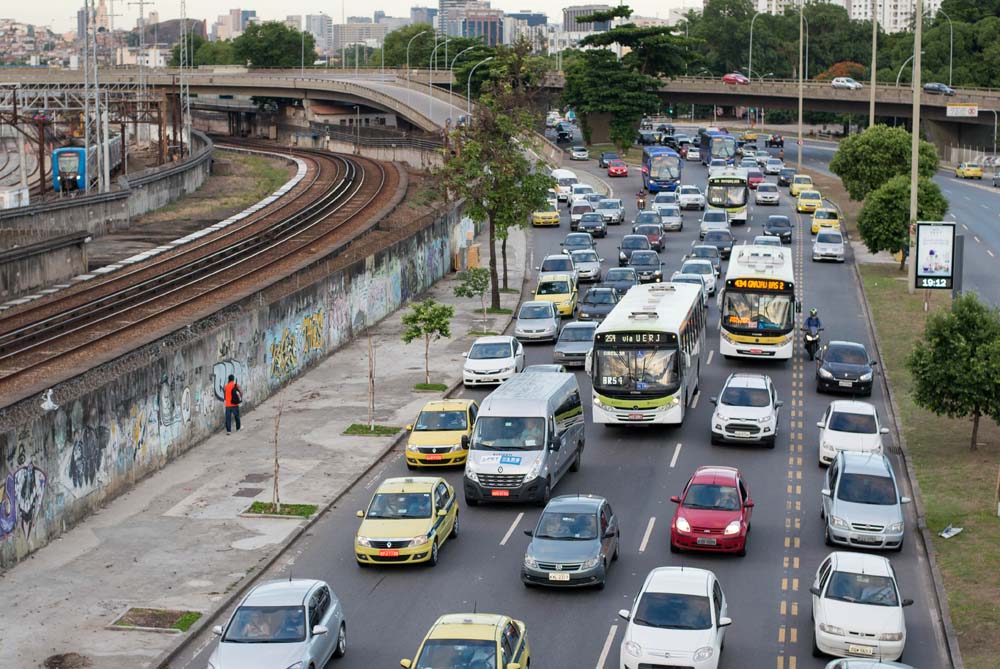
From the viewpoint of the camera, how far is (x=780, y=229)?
7456cm

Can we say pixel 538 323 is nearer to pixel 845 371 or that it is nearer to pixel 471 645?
pixel 845 371

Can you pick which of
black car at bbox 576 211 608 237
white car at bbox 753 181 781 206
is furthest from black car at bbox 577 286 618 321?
white car at bbox 753 181 781 206

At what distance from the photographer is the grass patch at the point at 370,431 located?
38031mm

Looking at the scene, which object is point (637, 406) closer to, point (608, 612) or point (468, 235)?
point (608, 612)

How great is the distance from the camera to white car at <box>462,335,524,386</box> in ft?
143

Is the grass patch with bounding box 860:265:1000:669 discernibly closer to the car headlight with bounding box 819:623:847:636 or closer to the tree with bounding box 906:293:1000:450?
the tree with bounding box 906:293:1000:450

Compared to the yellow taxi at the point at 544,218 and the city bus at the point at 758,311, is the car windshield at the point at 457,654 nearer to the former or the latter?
the city bus at the point at 758,311

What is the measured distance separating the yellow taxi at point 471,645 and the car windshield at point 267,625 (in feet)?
6.65

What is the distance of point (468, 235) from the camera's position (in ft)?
255

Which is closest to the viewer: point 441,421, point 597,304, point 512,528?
point 512,528

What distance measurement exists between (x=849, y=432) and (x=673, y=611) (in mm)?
13639

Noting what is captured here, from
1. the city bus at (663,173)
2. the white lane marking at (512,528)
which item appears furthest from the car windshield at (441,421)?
the city bus at (663,173)

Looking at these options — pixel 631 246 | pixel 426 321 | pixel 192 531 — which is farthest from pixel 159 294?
pixel 192 531

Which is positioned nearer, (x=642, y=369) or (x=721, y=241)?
(x=642, y=369)
